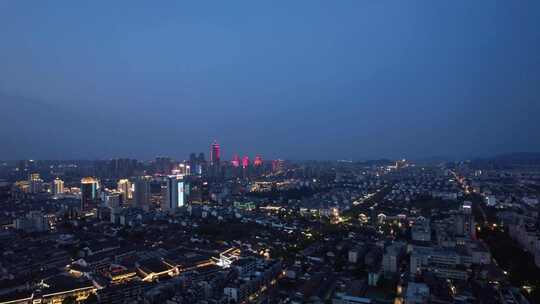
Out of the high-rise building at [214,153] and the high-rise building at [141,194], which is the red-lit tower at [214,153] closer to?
the high-rise building at [214,153]

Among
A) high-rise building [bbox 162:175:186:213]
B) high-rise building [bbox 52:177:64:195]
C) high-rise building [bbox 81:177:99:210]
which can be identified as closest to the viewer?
high-rise building [bbox 81:177:99:210]

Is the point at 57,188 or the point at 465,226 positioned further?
the point at 57,188

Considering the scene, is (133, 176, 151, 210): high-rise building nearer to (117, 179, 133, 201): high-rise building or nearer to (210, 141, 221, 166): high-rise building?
(117, 179, 133, 201): high-rise building

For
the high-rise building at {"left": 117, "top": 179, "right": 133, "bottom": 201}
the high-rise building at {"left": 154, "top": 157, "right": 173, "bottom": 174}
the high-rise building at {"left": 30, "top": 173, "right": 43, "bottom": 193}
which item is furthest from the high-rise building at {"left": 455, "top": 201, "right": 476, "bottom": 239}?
the high-rise building at {"left": 154, "top": 157, "right": 173, "bottom": 174}

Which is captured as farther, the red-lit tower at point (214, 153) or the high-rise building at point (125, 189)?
the red-lit tower at point (214, 153)

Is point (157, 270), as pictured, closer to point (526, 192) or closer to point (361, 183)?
point (526, 192)

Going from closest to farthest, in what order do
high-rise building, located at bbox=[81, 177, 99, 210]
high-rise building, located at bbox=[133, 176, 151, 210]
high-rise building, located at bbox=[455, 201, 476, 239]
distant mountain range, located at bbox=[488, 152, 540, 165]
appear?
1. high-rise building, located at bbox=[455, 201, 476, 239]
2. high-rise building, located at bbox=[81, 177, 99, 210]
3. high-rise building, located at bbox=[133, 176, 151, 210]
4. distant mountain range, located at bbox=[488, 152, 540, 165]

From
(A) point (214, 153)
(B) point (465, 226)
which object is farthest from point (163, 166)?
(B) point (465, 226)

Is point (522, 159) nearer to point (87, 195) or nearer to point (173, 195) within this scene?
point (173, 195)

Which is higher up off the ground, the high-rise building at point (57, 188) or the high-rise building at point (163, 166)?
the high-rise building at point (163, 166)

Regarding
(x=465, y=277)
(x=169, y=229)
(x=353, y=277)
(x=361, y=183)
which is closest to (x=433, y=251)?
(x=465, y=277)

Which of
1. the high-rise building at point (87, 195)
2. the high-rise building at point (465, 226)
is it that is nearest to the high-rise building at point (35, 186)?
the high-rise building at point (87, 195)
